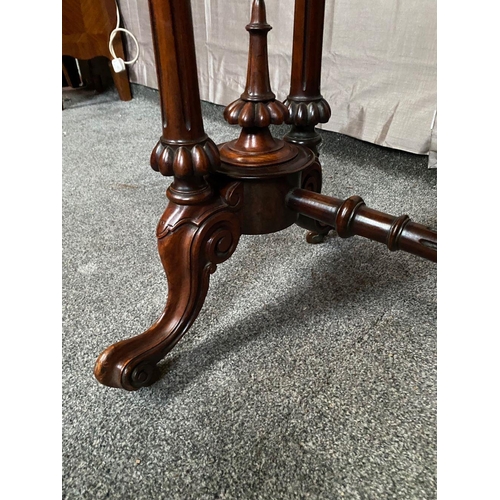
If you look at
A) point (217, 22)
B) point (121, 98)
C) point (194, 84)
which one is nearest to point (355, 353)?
point (194, 84)

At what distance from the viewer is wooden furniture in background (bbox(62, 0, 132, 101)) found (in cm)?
167

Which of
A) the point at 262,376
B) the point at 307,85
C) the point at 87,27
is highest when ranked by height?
the point at 307,85

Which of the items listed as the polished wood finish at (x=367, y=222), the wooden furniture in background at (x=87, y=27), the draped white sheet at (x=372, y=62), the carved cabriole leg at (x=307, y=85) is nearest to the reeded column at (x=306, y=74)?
the carved cabriole leg at (x=307, y=85)

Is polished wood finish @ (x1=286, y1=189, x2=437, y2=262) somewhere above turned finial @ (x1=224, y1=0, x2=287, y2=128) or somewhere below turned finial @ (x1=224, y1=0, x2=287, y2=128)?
below

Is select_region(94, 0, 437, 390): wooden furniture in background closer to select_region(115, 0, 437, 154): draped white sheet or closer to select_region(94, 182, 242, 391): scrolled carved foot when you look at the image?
select_region(94, 182, 242, 391): scrolled carved foot

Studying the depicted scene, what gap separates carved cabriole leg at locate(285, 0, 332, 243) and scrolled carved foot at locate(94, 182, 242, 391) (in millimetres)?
152

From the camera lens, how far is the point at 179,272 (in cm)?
50

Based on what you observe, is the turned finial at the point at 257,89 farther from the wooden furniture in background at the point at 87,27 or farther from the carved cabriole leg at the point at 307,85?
the wooden furniture in background at the point at 87,27

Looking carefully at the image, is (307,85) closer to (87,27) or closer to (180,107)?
(180,107)

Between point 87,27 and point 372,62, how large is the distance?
47.4 inches

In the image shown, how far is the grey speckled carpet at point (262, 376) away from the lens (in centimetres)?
42

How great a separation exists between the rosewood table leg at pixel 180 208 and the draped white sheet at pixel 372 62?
2.13 ft

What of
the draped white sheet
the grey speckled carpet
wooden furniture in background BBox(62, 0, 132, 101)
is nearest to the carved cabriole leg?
the grey speckled carpet

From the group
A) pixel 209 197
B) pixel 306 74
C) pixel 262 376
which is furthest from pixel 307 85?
pixel 262 376
